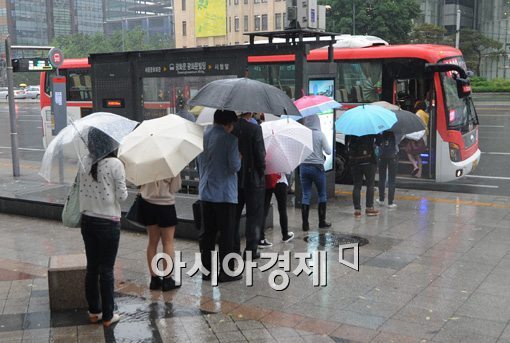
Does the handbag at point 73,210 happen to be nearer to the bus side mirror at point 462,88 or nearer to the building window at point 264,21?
the bus side mirror at point 462,88

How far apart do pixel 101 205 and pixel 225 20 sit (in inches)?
3259

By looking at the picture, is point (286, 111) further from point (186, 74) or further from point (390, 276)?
point (186, 74)

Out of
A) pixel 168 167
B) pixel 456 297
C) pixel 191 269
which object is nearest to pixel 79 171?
pixel 168 167

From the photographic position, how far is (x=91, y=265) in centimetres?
499

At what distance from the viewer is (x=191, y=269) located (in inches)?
262

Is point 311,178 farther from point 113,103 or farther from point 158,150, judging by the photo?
point 113,103

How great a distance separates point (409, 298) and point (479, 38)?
148 ft

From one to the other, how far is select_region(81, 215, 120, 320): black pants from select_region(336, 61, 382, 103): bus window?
9.30 meters

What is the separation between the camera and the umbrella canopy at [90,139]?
15.8 feet

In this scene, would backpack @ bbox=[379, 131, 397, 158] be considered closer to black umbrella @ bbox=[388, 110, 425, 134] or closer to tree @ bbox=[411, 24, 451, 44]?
black umbrella @ bbox=[388, 110, 425, 134]

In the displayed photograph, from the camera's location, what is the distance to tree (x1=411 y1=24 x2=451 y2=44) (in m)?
44.2

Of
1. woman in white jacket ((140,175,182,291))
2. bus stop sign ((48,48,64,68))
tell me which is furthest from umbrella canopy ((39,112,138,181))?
bus stop sign ((48,48,64,68))

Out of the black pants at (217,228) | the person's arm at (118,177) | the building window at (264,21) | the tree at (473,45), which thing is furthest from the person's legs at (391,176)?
the building window at (264,21)

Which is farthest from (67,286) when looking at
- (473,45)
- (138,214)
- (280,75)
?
(473,45)
